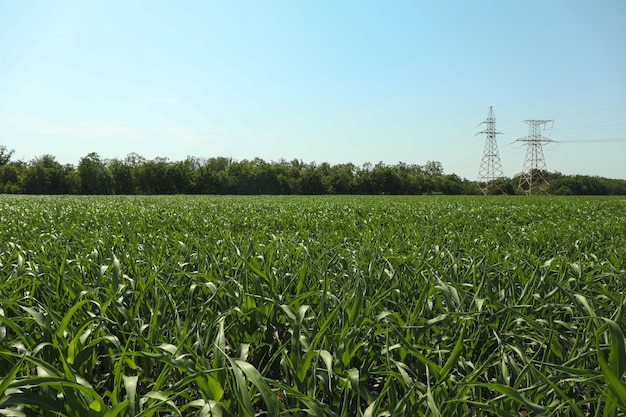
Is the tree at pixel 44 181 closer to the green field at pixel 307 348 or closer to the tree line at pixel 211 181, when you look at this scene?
the tree line at pixel 211 181

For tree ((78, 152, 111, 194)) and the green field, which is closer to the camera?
the green field

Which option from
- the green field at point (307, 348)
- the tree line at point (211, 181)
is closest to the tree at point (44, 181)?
the tree line at point (211, 181)

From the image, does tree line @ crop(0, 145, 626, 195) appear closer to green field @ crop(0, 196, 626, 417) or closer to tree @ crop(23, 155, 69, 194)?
tree @ crop(23, 155, 69, 194)

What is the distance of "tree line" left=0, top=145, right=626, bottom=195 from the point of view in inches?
3125

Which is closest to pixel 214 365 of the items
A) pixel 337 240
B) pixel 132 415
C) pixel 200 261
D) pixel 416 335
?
pixel 132 415

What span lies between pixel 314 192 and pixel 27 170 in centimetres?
6381

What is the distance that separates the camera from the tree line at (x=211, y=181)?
7938cm

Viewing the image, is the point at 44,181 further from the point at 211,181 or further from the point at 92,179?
the point at 211,181

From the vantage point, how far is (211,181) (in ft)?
295

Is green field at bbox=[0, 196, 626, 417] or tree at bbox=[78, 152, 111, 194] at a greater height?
tree at bbox=[78, 152, 111, 194]

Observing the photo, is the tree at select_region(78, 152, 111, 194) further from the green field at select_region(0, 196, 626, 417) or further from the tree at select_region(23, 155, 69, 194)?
the green field at select_region(0, 196, 626, 417)

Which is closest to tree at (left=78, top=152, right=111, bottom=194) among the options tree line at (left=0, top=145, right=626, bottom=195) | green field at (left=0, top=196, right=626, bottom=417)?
tree line at (left=0, top=145, right=626, bottom=195)

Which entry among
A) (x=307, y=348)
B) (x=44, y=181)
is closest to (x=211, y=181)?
(x=44, y=181)

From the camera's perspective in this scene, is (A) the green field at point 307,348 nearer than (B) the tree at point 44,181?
Yes
